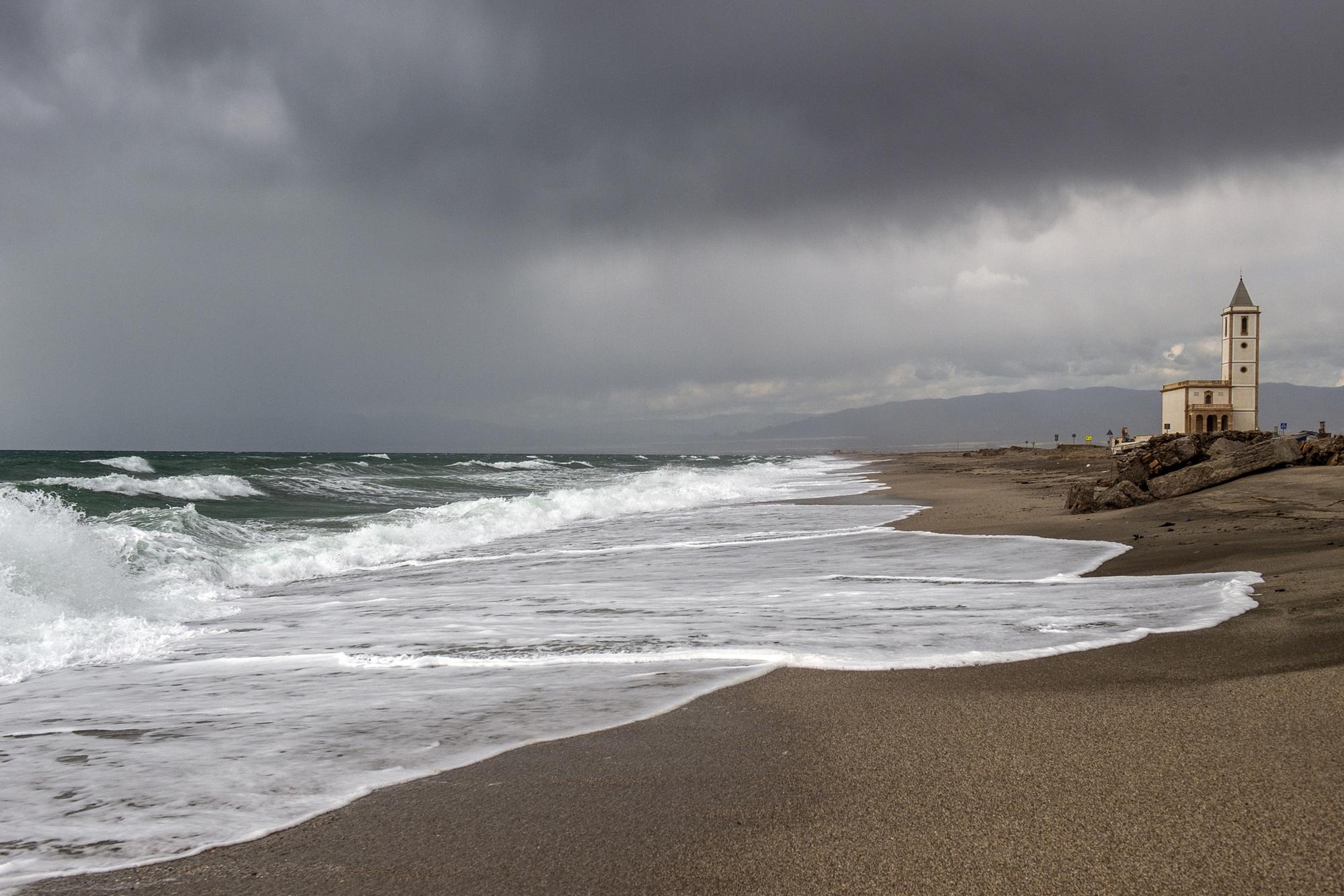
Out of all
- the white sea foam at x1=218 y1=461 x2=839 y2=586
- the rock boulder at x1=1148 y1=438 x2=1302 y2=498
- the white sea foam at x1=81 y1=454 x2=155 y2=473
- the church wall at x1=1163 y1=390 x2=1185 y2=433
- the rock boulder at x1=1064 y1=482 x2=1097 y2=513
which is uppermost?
the church wall at x1=1163 y1=390 x2=1185 y2=433

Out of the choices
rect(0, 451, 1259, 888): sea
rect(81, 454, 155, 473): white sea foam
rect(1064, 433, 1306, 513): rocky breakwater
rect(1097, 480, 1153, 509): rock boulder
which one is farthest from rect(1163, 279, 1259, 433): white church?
rect(81, 454, 155, 473): white sea foam

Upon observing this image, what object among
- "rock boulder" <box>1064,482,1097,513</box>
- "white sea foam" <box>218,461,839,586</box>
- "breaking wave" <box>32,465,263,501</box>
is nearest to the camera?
"white sea foam" <box>218,461,839,586</box>

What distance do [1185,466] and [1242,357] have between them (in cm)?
5239

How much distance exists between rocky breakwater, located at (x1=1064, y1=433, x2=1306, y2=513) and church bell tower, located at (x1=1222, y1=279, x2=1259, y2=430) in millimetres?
48657

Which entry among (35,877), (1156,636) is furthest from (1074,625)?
(35,877)

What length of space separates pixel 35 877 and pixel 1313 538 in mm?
11135

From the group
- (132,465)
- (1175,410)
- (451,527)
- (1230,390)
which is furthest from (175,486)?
(1230,390)

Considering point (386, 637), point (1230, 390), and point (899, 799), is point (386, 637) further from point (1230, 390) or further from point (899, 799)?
point (1230, 390)

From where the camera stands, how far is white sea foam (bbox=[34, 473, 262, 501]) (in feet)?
75.3

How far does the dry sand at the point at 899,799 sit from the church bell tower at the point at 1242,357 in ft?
207

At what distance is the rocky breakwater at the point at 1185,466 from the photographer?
13.9 metres

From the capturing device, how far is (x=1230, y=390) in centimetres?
5622

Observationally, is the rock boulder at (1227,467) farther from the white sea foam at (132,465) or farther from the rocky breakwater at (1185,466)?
the white sea foam at (132,465)

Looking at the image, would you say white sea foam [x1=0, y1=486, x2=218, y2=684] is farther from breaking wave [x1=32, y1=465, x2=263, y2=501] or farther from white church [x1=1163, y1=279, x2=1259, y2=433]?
white church [x1=1163, y1=279, x2=1259, y2=433]
